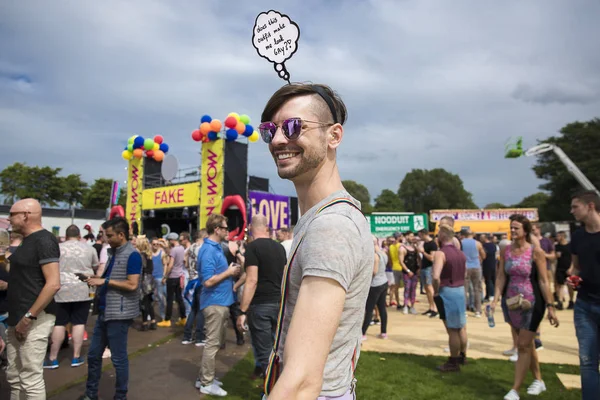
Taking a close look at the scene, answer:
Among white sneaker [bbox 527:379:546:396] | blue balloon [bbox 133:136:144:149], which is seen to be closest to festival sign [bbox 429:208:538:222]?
blue balloon [bbox 133:136:144:149]

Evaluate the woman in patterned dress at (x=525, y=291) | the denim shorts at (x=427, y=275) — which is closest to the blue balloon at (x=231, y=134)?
the denim shorts at (x=427, y=275)

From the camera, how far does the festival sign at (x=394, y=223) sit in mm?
24250

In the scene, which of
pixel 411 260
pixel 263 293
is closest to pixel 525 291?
pixel 263 293

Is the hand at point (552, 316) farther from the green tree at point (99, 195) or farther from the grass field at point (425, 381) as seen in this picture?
the green tree at point (99, 195)

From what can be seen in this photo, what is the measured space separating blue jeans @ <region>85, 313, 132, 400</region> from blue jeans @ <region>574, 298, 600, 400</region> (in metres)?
4.22

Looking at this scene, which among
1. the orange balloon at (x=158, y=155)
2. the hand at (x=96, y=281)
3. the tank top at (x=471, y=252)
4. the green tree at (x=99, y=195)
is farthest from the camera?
the green tree at (x=99, y=195)

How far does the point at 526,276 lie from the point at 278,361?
411cm

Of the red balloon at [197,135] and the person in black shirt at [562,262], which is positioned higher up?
the red balloon at [197,135]

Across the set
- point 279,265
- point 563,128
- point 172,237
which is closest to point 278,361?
point 279,265

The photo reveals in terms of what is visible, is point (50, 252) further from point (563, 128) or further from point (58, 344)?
point (563, 128)

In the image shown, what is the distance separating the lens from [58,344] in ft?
18.4

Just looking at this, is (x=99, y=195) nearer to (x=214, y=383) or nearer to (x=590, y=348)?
(x=214, y=383)

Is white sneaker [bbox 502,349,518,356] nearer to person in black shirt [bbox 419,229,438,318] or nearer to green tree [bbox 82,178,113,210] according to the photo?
person in black shirt [bbox 419,229,438,318]

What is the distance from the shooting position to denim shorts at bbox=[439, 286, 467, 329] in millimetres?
5312
